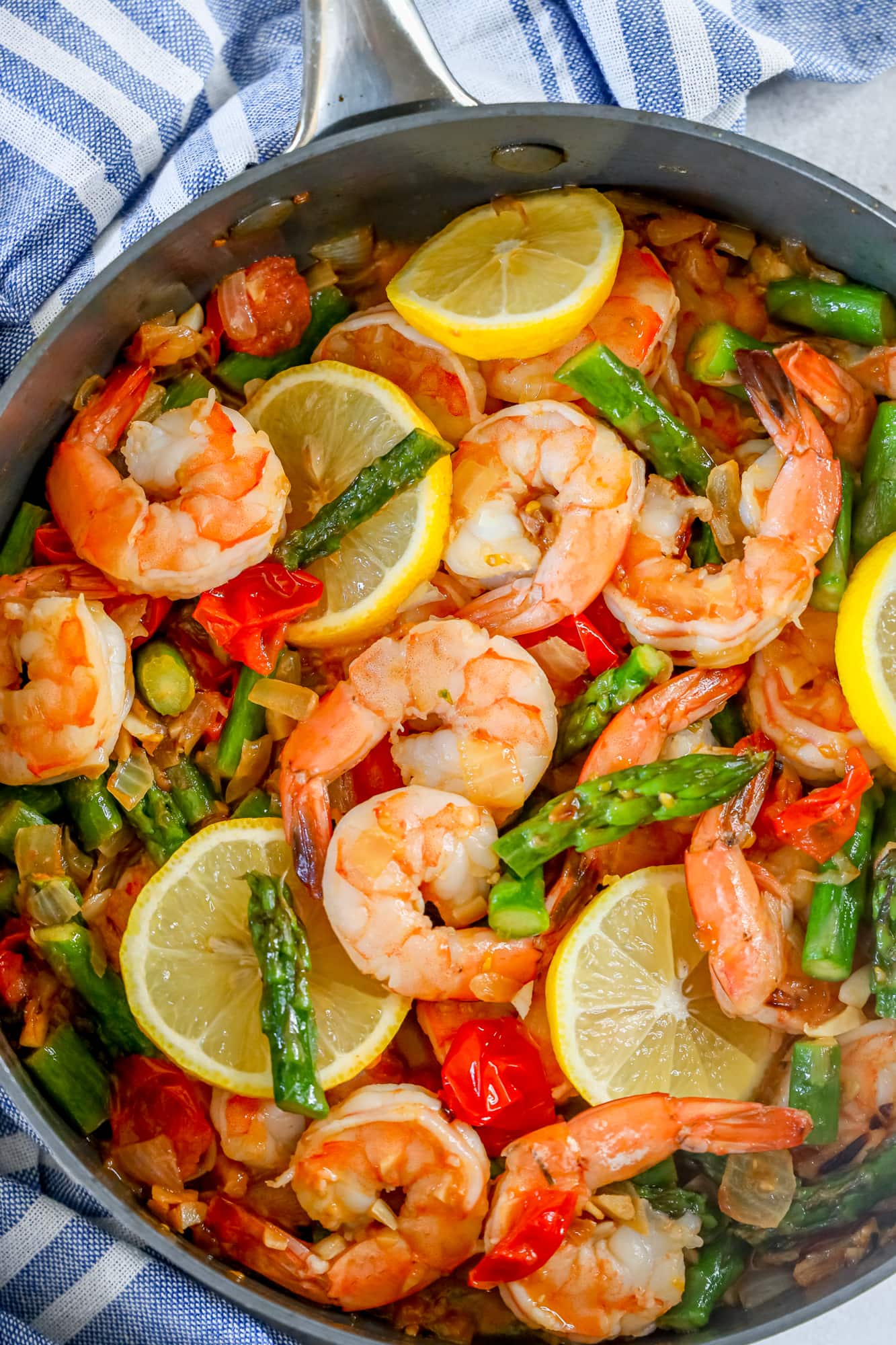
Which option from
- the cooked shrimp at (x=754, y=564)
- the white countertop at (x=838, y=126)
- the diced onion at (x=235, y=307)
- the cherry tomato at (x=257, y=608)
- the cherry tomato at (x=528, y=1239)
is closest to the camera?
the cherry tomato at (x=528, y=1239)

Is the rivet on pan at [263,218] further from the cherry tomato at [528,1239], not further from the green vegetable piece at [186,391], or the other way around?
the cherry tomato at [528,1239]

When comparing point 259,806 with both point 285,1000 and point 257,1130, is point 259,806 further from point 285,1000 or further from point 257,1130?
point 257,1130

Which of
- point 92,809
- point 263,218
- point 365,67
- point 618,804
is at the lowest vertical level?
point 618,804

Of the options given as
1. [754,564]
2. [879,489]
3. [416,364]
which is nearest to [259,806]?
[416,364]

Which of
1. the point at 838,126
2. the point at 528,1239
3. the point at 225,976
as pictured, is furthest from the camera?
the point at 838,126

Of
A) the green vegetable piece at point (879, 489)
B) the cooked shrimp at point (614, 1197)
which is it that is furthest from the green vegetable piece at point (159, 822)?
the green vegetable piece at point (879, 489)

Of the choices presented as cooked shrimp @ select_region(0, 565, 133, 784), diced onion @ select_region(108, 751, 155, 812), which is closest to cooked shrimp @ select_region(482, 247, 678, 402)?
cooked shrimp @ select_region(0, 565, 133, 784)

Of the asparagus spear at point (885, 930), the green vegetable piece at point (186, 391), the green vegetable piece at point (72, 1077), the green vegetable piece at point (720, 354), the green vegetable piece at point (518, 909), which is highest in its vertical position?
the green vegetable piece at point (186, 391)

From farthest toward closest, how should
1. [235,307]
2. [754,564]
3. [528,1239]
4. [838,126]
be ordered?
[838,126]
[235,307]
[754,564]
[528,1239]
